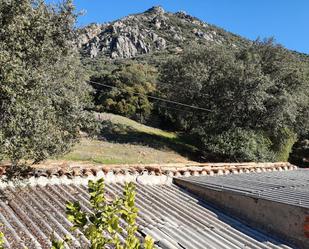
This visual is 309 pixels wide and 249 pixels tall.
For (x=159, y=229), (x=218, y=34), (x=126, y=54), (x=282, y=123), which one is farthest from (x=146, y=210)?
(x=218, y=34)

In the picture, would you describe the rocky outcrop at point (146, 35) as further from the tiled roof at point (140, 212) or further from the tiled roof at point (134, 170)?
the tiled roof at point (140, 212)

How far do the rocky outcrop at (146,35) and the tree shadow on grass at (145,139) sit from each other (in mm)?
41687

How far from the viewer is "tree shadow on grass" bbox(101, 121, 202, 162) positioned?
2866 cm

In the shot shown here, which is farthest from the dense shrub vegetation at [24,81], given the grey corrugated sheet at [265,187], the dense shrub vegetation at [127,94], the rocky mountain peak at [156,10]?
the rocky mountain peak at [156,10]

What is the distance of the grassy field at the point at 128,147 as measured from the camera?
22.4 meters

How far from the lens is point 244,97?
2780cm

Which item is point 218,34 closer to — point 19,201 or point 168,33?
point 168,33

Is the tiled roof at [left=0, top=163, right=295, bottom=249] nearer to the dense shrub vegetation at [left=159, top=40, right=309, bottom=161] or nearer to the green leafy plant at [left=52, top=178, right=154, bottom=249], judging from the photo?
the green leafy plant at [left=52, top=178, right=154, bottom=249]

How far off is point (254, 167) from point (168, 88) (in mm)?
18993

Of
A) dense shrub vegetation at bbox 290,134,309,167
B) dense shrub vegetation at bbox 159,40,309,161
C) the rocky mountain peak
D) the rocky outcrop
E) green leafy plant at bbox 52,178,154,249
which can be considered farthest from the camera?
the rocky mountain peak

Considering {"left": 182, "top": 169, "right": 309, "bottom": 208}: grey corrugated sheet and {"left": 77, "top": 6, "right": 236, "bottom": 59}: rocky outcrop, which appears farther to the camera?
{"left": 77, "top": 6, "right": 236, "bottom": 59}: rocky outcrop

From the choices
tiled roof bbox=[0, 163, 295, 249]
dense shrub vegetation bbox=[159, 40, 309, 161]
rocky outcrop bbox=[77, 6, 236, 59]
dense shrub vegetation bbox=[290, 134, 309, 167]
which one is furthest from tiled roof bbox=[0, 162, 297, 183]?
rocky outcrop bbox=[77, 6, 236, 59]

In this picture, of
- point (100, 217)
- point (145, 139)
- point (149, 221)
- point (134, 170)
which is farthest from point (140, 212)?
point (145, 139)

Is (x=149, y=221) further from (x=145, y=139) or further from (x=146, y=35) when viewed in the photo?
(x=146, y=35)
